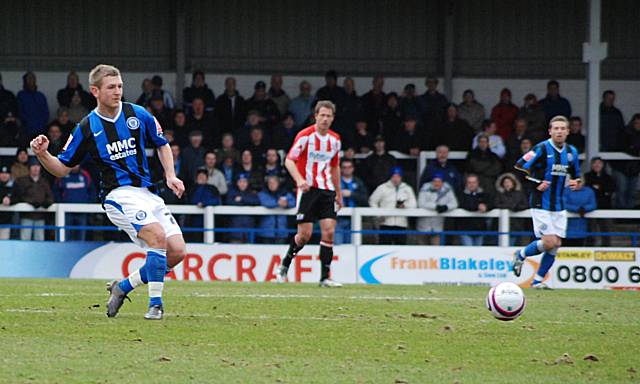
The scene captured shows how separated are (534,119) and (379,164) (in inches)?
145

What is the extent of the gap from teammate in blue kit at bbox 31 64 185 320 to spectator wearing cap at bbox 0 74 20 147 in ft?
42.0

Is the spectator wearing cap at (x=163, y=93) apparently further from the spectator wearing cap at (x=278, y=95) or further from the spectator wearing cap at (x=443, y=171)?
the spectator wearing cap at (x=443, y=171)

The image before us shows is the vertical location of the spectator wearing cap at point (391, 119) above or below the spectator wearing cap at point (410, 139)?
above

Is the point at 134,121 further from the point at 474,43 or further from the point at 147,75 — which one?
the point at 474,43

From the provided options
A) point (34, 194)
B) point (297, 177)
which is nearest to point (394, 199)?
point (34, 194)

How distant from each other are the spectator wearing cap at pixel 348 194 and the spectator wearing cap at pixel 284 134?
1749 mm

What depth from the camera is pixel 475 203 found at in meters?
20.1

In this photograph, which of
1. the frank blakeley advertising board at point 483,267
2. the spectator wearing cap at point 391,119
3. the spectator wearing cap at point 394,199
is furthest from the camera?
the spectator wearing cap at point 391,119

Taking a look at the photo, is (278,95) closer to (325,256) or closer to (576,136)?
(576,136)

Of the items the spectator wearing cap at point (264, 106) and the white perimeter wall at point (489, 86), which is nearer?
the spectator wearing cap at point (264, 106)

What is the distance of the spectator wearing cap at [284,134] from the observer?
2178 centimetres

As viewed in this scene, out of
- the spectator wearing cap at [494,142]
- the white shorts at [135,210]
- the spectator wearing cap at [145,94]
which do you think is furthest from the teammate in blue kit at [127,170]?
the spectator wearing cap at [145,94]

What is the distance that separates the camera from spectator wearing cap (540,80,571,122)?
77.0 ft

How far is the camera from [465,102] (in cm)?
2345
